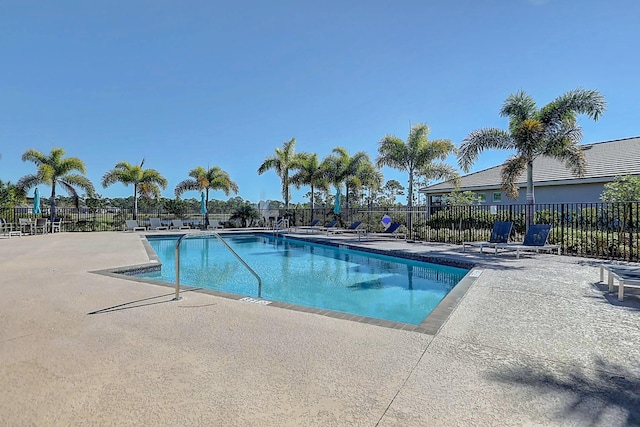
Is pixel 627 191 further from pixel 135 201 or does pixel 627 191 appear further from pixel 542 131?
pixel 135 201

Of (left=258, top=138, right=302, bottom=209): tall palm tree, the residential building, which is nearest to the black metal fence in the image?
the residential building

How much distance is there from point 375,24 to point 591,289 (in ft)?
30.6

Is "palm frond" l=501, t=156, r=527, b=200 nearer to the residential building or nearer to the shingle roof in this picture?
the shingle roof

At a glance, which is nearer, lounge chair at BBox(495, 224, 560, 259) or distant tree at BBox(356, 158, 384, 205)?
lounge chair at BBox(495, 224, 560, 259)

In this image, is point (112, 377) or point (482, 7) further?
point (482, 7)

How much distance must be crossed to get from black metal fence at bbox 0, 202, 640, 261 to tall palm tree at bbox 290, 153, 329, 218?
1.95 metres

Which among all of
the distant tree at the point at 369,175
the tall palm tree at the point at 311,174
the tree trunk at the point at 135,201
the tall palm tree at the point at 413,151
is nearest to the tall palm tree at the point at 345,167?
the distant tree at the point at 369,175

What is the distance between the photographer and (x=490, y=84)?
12383mm

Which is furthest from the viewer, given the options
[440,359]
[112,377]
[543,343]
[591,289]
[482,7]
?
[482,7]

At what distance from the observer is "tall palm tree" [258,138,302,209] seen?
77.2 feet

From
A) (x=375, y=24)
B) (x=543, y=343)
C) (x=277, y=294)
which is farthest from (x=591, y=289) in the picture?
(x=375, y=24)

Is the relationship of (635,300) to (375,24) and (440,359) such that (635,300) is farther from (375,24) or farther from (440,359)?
(375,24)

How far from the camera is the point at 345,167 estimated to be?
21.9m

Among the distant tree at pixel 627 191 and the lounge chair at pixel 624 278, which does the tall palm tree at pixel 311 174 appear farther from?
the lounge chair at pixel 624 278
